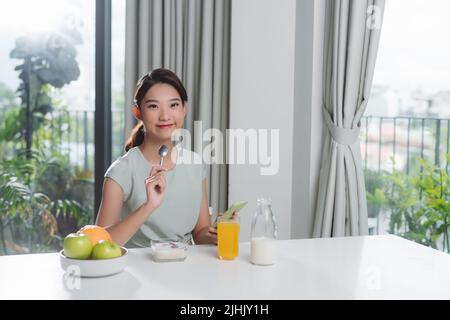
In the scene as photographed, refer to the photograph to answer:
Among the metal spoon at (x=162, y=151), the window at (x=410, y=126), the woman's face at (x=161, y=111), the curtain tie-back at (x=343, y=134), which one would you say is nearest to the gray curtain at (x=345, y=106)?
the curtain tie-back at (x=343, y=134)

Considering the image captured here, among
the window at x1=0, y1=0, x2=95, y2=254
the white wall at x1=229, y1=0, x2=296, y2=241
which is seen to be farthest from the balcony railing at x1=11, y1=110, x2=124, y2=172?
the white wall at x1=229, y1=0, x2=296, y2=241

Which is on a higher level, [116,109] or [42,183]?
[116,109]

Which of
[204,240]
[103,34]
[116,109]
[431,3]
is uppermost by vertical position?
[431,3]

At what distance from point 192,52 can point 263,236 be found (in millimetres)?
1564

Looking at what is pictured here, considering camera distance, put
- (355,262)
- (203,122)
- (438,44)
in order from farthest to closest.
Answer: (438,44), (203,122), (355,262)

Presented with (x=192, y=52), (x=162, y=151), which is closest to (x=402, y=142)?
(x=192, y=52)

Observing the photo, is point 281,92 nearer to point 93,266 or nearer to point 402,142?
point 402,142

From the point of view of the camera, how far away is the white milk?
5.18ft

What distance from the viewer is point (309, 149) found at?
2.97 m

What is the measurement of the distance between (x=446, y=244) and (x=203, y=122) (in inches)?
64.4

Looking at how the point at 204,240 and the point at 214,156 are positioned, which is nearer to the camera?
the point at 204,240

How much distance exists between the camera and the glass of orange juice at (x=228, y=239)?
164 cm

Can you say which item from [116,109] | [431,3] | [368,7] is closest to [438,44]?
[431,3]

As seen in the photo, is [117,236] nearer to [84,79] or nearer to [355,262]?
[355,262]
